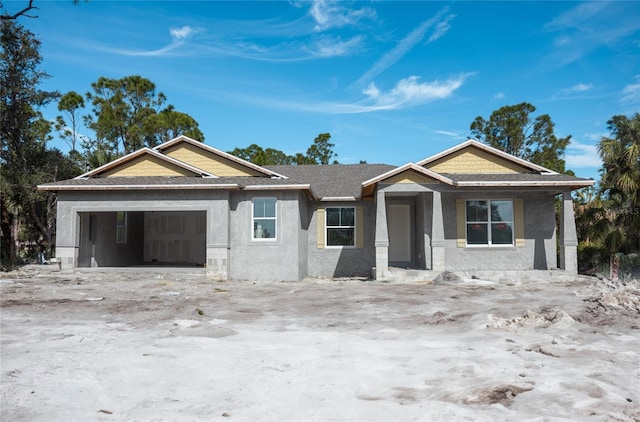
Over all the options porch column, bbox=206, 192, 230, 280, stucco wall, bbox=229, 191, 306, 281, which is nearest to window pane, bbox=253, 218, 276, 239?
stucco wall, bbox=229, 191, 306, 281

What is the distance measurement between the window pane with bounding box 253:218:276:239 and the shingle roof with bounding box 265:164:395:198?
2.38m

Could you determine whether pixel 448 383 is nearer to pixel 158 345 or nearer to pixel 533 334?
pixel 533 334

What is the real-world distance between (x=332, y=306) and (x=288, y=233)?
5844mm

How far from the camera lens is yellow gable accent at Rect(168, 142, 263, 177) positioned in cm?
1780

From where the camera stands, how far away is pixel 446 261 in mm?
16594

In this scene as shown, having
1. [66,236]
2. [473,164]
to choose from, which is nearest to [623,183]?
[473,164]

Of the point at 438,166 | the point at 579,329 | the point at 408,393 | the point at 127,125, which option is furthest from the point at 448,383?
the point at 127,125

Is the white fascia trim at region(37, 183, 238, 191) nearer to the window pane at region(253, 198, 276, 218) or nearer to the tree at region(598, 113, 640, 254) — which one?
the window pane at region(253, 198, 276, 218)

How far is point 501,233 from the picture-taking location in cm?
1675

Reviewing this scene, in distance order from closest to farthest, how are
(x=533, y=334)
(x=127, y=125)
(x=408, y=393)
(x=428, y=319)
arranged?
(x=408, y=393) < (x=533, y=334) < (x=428, y=319) < (x=127, y=125)

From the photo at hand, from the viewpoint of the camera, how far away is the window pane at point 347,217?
1822cm

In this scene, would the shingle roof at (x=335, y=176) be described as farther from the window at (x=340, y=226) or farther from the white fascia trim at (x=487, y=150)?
the white fascia trim at (x=487, y=150)

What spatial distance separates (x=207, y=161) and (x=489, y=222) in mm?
11254

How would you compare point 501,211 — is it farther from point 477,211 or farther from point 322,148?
point 322,148
